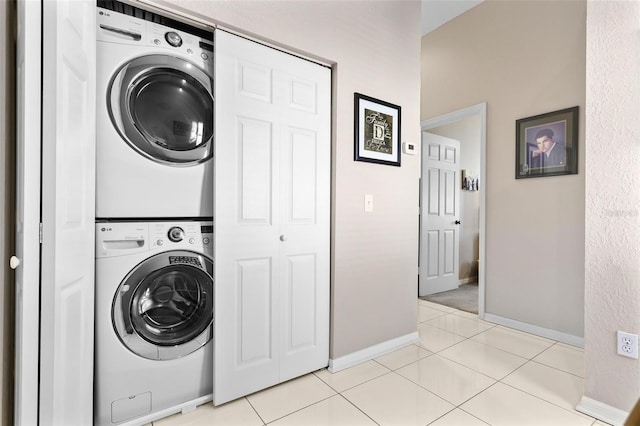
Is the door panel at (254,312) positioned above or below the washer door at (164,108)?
below

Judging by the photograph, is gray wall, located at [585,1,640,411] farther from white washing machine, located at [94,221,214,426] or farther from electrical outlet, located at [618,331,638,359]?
white washing machine, located at [94,221,214,426]

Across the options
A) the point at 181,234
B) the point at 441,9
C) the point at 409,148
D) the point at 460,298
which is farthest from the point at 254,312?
the point at 441,9

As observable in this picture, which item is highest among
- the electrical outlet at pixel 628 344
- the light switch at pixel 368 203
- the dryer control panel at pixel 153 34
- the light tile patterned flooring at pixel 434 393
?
the dryer control panel at pixel 153 34

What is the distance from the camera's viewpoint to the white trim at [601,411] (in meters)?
1.56

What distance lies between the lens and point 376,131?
2.28 metres

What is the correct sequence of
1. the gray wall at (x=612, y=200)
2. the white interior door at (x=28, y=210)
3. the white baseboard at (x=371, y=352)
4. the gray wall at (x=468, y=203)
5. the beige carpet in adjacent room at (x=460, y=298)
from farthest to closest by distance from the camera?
the gray wall at (x=468, y=203) < the beige carpet in adjacent room at (x=460, y=298) < the white baseboard at (x=371, y=352) < the gray wall at (x=612, y=200) < the white interior door at (x=28, y=210)

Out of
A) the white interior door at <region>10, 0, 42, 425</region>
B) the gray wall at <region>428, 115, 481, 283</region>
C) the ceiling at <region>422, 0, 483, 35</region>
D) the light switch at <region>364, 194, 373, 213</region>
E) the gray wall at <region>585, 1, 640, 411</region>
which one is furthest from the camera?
the gray wall at <region>428, 115, 481, 283</region>

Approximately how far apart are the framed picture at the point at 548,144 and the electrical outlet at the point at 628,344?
4.95 feet

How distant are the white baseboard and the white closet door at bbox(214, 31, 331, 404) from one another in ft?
0.27

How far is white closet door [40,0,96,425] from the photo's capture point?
951 millimetres

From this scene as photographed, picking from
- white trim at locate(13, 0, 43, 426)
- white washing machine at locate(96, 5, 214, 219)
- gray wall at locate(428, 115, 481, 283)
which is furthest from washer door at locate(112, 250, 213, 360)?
gray wall at locate(428, 115, 481, 283)

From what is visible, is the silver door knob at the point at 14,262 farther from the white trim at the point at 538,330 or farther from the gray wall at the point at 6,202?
the white trim at the point at 538,330

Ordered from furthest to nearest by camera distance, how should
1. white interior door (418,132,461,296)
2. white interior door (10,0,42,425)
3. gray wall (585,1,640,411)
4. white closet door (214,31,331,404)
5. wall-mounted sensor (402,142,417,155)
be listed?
1. white interior door (418,132,461,296)
2. wall-mounted sensor (402,142,417,155)
3. white closet door (214,31,331,404)
4. gray wall (585,1,640,411)
5. white interior door (10,0,42,425)

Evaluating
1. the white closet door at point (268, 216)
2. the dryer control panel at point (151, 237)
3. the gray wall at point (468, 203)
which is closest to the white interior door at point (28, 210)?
the dryer control panel at point (151, 237)
